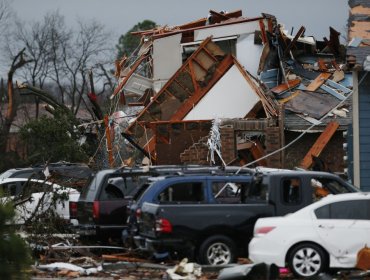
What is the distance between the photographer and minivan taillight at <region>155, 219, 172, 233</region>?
14.7 m

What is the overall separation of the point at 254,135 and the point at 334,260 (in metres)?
15.4

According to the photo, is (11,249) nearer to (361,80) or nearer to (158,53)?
(361,80)

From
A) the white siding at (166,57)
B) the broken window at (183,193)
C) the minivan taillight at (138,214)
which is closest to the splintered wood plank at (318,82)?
the white siding at (166,57)

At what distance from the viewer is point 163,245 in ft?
48.4

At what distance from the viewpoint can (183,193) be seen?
15219mm

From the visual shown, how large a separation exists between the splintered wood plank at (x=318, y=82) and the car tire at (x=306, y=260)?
17723mm

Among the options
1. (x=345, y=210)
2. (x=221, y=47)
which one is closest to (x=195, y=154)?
(x=221, y=47)

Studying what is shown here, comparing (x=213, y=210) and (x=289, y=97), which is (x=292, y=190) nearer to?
(x=213, y=210)

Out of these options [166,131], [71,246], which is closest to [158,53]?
[166,131]

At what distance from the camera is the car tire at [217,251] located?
48.7 feet

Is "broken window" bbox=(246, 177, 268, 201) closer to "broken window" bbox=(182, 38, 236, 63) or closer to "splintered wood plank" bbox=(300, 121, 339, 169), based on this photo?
"splintered wood plank" bbox=(300, 121, 339, 169)

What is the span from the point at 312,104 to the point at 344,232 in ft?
54.0

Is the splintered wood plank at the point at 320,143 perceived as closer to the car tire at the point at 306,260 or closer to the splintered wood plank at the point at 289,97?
the splintered wood plank at the point at 289,97

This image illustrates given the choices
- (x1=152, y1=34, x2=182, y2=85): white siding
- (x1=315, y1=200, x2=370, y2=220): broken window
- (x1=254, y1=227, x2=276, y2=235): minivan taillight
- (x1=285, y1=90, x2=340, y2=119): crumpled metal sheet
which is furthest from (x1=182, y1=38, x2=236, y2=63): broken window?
(x1=254, y1=227, x2=276, y2=235): minivan taillight
